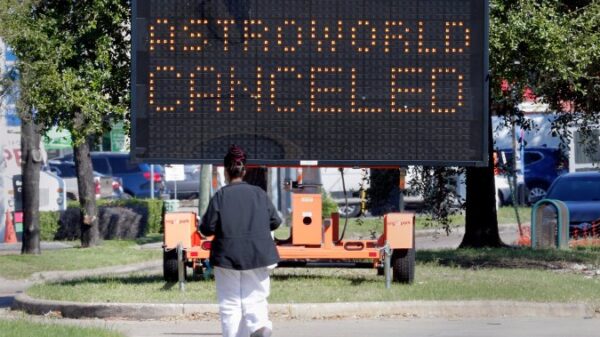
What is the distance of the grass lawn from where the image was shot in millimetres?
13078

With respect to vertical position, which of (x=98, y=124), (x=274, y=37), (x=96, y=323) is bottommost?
(x=96, y=323)

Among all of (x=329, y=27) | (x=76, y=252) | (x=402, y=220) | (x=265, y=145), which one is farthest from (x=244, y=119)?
(x=76, y=252)

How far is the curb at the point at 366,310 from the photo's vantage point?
12469 millimetres

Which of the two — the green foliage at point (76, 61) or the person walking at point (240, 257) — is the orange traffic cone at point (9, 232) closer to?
the green foliage at point (76, 61)

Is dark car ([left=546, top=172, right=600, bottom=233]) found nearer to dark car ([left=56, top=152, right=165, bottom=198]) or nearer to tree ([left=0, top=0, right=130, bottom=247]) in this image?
tree ([left=0, top=0, right=130, bottom=247])

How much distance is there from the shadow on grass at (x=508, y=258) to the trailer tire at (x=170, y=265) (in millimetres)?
4330

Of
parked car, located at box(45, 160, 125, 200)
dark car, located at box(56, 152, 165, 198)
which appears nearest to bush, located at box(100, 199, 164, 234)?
parked car, located at box(45, 160, 125, 200)

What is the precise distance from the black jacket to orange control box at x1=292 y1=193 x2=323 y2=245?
4732mm

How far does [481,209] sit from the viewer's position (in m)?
19.8

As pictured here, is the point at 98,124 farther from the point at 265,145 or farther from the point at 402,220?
the point at 402,220

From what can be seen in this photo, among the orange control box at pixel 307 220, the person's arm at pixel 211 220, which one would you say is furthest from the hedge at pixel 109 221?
the person's arm at pixel 211 220

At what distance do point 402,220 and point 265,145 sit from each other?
1856mm

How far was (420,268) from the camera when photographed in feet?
54.0

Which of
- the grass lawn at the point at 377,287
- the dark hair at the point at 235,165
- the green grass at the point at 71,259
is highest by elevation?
the dark hair at the point at 235,165
